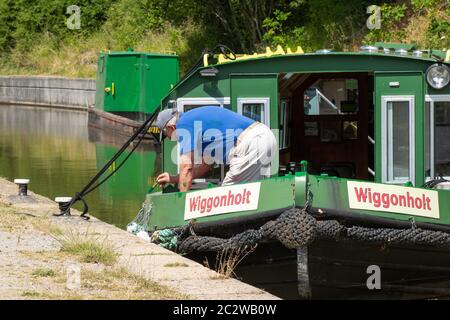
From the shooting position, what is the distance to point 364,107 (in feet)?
48.7

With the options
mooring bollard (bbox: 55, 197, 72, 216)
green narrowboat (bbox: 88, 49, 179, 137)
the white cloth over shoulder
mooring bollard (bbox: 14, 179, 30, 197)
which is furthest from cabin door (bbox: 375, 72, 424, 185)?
green narrowboat (bbox: 88, 49, 179, 137)

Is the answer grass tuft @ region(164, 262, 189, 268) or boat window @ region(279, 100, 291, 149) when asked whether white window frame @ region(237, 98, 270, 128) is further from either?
grass tuft @ region(164, 262, 189, 268)

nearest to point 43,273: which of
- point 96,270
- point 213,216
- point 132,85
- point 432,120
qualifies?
point 96,270

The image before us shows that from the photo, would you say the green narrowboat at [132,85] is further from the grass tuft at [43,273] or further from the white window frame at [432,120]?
the grass tuft at [43,273]

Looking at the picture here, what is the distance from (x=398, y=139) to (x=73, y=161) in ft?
52.7

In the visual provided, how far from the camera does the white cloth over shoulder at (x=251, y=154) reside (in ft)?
39.5

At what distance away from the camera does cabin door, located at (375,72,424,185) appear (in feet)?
42.4

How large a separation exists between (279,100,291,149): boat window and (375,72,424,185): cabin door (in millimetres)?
1875

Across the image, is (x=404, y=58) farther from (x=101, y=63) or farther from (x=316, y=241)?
(x=101, y=63)

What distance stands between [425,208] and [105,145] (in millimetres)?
21306

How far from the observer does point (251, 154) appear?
479 inches

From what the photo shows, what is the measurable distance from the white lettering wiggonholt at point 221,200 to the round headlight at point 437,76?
8.74 feet

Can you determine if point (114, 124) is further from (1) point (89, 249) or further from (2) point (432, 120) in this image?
(1) point (89, 249)

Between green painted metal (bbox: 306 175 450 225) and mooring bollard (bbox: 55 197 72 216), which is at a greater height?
green painted metal (bbox: 306 175 450 225)
